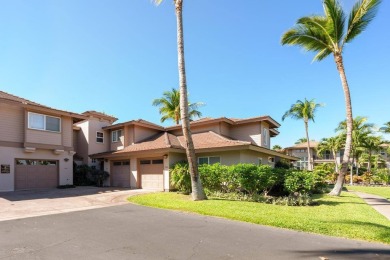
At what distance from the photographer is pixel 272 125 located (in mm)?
24469

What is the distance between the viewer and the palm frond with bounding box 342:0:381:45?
15.8 meters

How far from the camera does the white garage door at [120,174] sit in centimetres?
2252

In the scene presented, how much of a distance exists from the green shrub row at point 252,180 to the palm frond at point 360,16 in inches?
375

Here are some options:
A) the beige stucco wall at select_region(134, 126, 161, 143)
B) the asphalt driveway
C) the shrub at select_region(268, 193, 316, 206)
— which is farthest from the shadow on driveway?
the shrub at select_region(268, 193, 316, 206)

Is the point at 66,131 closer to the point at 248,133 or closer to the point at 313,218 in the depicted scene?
the point at 248,133

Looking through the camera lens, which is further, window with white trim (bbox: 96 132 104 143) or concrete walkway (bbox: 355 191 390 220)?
window with white trim (bbox: 96 132 104 143)

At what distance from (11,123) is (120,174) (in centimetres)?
904

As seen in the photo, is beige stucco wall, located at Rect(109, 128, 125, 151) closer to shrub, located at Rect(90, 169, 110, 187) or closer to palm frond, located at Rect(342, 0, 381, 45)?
shrub, located at Rect(90, 169, 110, 187)

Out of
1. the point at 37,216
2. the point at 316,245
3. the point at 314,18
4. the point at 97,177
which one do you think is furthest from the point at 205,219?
the point at 97,177

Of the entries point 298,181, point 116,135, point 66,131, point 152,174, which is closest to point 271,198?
point 298,181

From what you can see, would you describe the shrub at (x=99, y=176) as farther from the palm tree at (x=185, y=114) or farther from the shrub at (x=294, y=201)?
the shrub at (x=294, y=201)

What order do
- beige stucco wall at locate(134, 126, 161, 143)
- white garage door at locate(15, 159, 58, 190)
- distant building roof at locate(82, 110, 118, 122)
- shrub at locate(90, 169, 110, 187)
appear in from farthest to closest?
distant building roof at locate(82, 110, 118, 122) → beige stucco wall at locate(134, 126, 161, 143) → shrub at locate(90, 169, 110, 187) → white garage door at locate(15, 159, 58, 190)

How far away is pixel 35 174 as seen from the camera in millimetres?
19281

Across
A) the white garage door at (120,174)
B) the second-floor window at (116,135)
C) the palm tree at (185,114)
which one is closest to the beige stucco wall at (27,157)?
the white garage door at (120,174)
